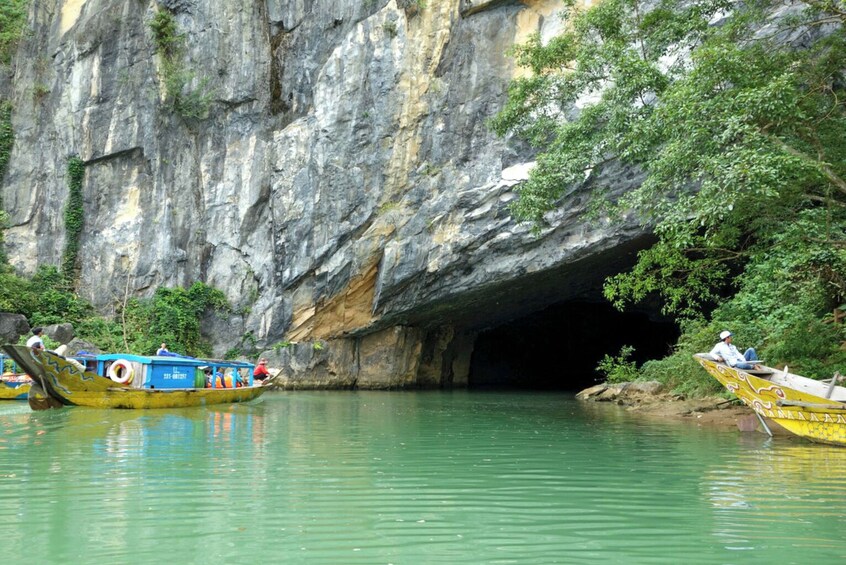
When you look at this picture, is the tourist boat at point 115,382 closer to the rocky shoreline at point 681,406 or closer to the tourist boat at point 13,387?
the tourist boat at point 13,387

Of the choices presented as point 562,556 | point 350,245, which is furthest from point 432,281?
point 562,556

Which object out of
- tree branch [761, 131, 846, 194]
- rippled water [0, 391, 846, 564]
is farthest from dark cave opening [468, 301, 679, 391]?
rippled water [0, 391, 846, 564]

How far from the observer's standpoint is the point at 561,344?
34.8 meters

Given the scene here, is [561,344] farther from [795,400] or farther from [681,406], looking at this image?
[795,400]

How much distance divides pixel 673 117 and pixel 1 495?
30.0ft

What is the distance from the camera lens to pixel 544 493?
5.82 meters

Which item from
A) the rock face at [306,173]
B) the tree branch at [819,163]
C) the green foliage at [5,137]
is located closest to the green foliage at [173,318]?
the rock face at [306,173]

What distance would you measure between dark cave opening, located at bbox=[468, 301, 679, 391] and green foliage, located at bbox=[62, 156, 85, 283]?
52.5 feet

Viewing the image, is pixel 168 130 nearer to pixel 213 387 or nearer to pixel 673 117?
pixel 213 387

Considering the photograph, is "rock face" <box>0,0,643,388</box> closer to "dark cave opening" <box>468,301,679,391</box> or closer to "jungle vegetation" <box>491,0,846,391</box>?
"jungle vegetation" <box>491,0,846,391</box>

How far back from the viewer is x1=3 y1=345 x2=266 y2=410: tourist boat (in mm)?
13266

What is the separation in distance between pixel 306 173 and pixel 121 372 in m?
9.41

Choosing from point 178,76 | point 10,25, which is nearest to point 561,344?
point 178,76

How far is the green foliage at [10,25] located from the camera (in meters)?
26.2
